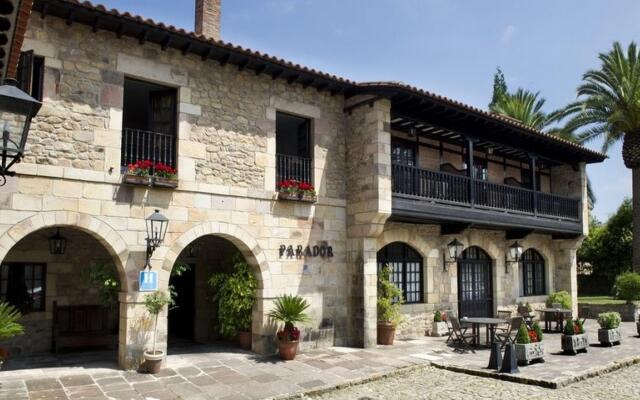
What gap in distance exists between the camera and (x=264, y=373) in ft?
29.2

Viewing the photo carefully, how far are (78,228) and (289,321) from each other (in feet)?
14.2

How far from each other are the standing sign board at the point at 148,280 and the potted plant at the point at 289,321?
2546 mm

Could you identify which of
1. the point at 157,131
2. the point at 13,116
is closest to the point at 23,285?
the point at 157,131

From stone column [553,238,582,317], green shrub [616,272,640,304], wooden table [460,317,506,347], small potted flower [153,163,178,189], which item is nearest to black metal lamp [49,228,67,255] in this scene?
small potted flower [153,163,178,189]

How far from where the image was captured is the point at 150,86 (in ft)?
33.1

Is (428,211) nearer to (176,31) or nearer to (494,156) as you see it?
(494,156)

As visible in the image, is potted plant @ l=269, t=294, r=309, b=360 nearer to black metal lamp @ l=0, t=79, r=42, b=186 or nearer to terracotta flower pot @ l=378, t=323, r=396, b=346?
terracotta flower pot @ l=378, t=323, r=396, b=346

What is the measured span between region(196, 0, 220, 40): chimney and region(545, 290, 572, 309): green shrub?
13.6 m

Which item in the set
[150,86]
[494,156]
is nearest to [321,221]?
[150,86]

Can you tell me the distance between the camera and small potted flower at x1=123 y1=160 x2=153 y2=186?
880cm

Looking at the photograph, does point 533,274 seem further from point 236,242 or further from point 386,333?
point 236,242

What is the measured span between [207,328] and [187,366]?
3201mm

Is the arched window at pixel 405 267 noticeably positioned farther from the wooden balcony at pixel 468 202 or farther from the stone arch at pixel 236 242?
the stone arch at pixel 236 242

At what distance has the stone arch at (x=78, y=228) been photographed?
304 inches
